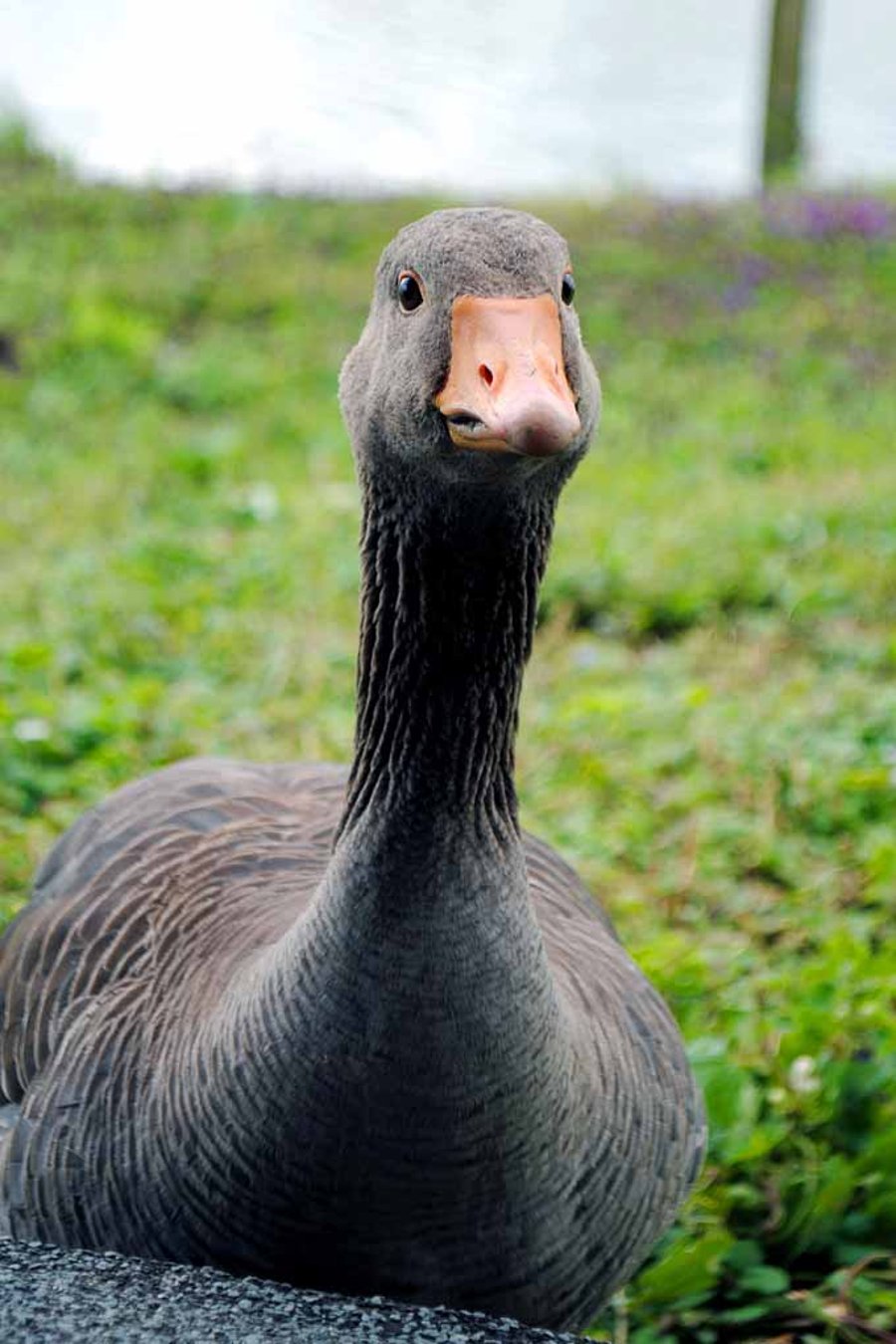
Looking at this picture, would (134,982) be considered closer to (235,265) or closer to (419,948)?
(419,948)

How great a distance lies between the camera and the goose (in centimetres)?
223

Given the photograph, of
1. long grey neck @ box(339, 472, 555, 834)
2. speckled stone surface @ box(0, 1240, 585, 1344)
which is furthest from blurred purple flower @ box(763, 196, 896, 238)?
speckled stone surface @ box(0, 1240, 585, 1344)

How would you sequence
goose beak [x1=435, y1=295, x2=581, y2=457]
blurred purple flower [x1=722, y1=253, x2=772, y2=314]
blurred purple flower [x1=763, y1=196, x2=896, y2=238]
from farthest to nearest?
blurred purple flower [x1=763, y1=196, x2=896, y2=238]
blurred purple flower [x1=722, y1=253, x2=772, y2=314]
goose beak [x1=435, y1=295, x2=581, y2=457]

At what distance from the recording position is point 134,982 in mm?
2816

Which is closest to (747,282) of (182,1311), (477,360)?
(477,360)

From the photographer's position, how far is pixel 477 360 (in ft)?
6.72

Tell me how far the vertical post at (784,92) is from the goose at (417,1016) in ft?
42.5

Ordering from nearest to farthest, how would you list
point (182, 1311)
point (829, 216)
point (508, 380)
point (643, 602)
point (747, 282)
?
point (508, 380) < point (182, 1311) < point (643, 602) < point (747, 282) < point (829, 216)

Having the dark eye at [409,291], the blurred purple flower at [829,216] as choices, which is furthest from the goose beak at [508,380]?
the blurred purple flower at [829,216]

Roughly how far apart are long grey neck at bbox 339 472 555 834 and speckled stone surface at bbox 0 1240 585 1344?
68 cm

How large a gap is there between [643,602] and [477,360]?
447cm

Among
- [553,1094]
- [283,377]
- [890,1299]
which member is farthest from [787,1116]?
[283,377]

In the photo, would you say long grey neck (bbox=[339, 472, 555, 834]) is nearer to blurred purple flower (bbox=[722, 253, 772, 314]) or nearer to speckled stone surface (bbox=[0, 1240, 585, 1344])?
speckled stone surface (bbox=[0, 1240, 585, 1344])

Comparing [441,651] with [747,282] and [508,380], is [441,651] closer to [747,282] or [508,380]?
[508,380]
